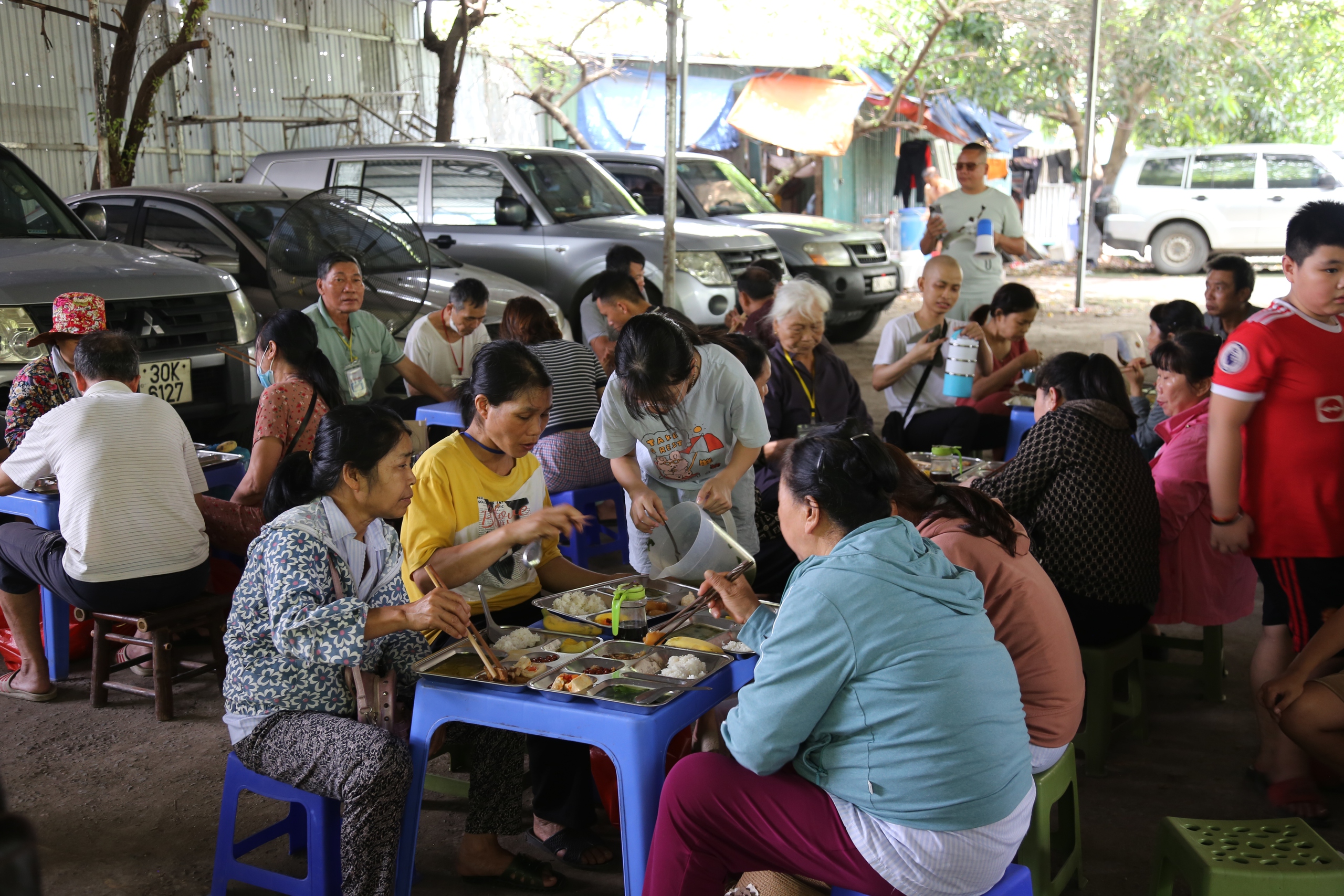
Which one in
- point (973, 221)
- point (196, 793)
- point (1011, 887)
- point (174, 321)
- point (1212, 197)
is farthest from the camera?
point (1212, 197)

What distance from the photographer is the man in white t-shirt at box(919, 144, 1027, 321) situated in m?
7.32

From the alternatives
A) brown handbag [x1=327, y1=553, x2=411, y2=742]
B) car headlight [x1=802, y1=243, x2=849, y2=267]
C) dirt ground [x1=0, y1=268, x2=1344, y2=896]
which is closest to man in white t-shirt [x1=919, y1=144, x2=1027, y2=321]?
car headlight [x1=802, y1=243, x2=849, y2=267]

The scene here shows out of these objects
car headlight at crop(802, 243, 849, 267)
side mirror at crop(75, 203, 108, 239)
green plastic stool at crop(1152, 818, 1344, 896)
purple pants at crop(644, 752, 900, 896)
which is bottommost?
green plastic stool at crop(1152, 818, 1344, 896)

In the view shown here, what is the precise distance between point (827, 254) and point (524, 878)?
8.58m

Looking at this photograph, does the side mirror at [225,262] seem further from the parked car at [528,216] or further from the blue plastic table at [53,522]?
the blue plastic table at [53,522]

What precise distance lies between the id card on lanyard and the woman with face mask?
3.67 ft

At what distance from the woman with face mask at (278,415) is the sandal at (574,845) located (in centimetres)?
158

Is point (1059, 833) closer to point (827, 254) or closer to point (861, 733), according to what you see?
point (861, 733)

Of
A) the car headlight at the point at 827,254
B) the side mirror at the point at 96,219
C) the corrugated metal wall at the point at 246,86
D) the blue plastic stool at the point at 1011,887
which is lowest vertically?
the blue plastic stool at the point at 1011,887

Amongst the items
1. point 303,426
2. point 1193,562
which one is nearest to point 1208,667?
point 1193,562

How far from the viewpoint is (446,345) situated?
20.4 feet

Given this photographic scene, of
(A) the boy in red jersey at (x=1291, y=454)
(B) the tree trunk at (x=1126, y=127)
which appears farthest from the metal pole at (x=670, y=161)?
(B) the tree trunk at (x=1126, y=127)

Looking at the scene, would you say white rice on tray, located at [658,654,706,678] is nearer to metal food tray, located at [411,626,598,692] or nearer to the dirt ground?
metal food tray, located at [411,626,598,692]

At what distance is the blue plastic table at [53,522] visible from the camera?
3934 millimetres
